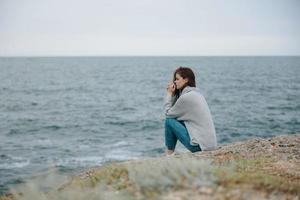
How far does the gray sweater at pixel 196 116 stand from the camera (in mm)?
8578

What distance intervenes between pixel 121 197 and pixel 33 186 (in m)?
1.08

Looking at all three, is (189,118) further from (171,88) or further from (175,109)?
(171,88)

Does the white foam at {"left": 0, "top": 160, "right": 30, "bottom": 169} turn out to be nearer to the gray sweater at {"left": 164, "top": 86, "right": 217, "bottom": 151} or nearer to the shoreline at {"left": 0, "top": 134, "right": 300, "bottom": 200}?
the gray sweater at {"left": 164, "top": 86, "right": 217, "bottom": 151}

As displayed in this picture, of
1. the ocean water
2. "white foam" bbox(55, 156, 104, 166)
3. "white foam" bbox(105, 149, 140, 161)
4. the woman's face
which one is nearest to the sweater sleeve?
the woman's face

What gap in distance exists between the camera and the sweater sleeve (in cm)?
870

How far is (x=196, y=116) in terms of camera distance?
28.3 ft

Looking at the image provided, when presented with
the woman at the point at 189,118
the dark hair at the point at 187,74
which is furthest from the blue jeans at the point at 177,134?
the dark hair at the point at 187,74

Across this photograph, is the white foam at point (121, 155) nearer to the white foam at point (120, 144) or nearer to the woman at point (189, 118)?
the white foam at point (120, 144)

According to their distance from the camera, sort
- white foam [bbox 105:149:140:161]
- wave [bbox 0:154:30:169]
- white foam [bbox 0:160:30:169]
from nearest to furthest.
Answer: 1. white foam [bbox 0:160:30:169]
2. wave [bbox 0:154:30:169]
3. white foam [bbox 105:149:140:161]

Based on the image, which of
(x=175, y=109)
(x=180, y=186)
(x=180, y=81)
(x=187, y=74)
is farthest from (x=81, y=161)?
(x=180, y=186)

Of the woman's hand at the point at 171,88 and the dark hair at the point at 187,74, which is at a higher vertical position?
the dark hair at the point at 187,74

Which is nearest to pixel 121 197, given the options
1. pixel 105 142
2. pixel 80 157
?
pixel 80 157

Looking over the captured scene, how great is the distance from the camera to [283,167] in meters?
7.25

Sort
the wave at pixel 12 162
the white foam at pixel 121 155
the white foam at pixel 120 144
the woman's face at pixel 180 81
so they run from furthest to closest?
the white foam at pixel 120 144 → the white foam at pixel 121 155 → the wave at pixel 12 162 → the woman's face at pixel 180 81
